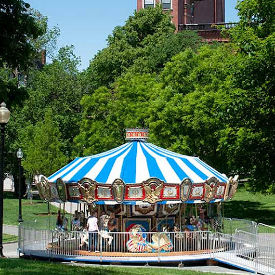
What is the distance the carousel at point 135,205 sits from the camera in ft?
73.6

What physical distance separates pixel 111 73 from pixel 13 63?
43.7 meters

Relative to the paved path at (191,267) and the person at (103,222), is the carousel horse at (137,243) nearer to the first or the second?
the person at (103,222)

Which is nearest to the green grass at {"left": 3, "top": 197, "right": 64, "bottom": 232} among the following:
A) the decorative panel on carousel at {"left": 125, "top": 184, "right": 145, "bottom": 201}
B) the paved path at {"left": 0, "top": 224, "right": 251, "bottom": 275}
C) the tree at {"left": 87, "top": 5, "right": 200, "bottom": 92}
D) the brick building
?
the paved path at {"left": 0, "top": 224, "right": 251, "bottom": 275}

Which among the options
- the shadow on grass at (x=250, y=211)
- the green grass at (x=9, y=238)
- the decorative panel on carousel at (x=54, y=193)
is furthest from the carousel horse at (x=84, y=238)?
the shadow on grass at (x=250, y=211)

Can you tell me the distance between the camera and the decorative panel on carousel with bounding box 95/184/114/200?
2253cm

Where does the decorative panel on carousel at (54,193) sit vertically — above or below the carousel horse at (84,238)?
above

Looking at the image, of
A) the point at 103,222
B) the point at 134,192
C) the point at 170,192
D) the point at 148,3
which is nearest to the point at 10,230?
the point at 103,222

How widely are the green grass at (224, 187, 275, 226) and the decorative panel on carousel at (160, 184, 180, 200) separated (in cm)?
1591

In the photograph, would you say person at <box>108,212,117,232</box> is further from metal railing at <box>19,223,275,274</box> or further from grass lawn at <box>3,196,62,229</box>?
grass lawn at <box>3,196,62,229</box>

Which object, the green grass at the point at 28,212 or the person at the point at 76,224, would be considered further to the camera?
the green grass at the point at 28,212

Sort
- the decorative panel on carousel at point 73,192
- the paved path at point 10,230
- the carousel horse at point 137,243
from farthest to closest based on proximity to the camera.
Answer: the paved path at point 10,230, the decorative panel on carousel at point 73,192, the carousel horse at point 137,243

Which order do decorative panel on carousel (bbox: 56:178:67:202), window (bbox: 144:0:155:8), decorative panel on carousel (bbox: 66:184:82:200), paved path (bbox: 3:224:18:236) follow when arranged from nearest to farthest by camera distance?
1. decorative panel on carousel (bbox: 66:184:82:200)
2. decorative panel on carousel (bbox: 56:178:67:202)
3. paved path (bbox: 3:224:18:236)
4. window (bbox: 144:0:155:8)

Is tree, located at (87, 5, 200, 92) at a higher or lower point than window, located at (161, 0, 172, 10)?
lower

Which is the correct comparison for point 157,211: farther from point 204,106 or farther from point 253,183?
point 204,106
